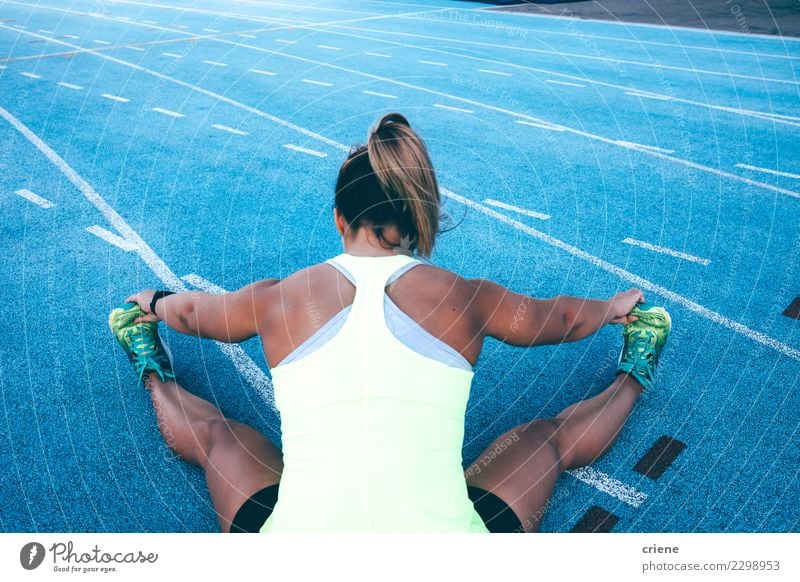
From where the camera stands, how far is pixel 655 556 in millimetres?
1879

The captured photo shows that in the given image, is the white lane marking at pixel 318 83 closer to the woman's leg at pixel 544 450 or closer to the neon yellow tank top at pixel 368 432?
the woman's leg at pixel 544 450

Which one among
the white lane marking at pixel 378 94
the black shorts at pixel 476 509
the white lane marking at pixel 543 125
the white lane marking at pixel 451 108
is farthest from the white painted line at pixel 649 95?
the black shorts at pixel 476 509

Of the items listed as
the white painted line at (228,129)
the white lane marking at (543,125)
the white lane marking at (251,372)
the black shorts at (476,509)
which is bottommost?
the white lane marking at (251,372)

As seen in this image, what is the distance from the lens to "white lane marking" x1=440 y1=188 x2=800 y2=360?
12.0 ft

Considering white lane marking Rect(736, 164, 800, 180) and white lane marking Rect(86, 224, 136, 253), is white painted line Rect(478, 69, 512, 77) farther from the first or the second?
white lane marking Rect(86, 224, 136, 253)

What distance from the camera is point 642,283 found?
4270mm

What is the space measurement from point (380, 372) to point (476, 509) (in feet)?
2.18

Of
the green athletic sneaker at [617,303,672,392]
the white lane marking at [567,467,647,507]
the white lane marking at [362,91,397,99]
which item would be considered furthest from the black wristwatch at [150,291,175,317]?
the white lane marking at [362,91,397,99]

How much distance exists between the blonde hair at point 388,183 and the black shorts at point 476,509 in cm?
86

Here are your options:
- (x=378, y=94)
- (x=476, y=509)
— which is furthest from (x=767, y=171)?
(x=476, y=509)

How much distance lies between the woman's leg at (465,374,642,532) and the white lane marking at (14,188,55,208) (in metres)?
4.52

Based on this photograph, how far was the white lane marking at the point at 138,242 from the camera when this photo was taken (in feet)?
11.2

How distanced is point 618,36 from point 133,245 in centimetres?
1205

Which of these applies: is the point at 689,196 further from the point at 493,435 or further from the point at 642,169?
the point at 493,435
